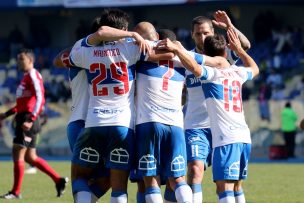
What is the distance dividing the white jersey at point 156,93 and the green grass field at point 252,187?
460 centimetres

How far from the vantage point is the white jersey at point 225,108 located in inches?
419

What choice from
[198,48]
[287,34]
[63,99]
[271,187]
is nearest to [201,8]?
[287,34]

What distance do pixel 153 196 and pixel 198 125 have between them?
6.85 ft

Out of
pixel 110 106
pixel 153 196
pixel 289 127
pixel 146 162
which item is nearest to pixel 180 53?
pixel 110 106

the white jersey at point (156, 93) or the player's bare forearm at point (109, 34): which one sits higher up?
the player's bare forearm at point (109, 34)

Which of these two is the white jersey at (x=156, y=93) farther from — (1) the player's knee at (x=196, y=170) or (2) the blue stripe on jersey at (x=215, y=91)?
(1) the player's knee at (x=196, y=170)

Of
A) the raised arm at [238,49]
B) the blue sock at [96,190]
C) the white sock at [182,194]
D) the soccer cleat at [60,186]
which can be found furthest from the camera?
the soccer cleat at [60,186]

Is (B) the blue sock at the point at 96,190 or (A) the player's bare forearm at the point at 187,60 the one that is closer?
(A) the player's bare forearm at the point at 187,60

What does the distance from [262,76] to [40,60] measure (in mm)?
9972

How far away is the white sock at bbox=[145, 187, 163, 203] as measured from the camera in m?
10.2

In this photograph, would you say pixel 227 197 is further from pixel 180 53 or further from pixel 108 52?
pixel 108 52

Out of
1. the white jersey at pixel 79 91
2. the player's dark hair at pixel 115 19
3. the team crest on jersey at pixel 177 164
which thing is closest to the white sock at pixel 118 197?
the team crest on jersey at pixel 177 164

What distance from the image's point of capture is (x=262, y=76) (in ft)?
117

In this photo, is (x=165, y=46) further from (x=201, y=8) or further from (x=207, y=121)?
(x=201, y=8)
